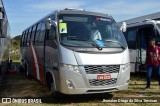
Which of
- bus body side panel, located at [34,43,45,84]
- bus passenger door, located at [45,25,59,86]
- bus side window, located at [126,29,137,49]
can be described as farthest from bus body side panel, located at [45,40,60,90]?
bus side window, located at [126,29,137,49]

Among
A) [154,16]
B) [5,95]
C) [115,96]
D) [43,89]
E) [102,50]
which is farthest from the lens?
[154,16]

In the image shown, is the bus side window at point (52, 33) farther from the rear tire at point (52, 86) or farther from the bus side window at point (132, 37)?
the bus side window at point (132, 37)

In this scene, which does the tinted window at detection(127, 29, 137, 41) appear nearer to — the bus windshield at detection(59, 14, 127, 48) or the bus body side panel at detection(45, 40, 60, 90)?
the bus windshield at detection(59, 14, 127, 48)

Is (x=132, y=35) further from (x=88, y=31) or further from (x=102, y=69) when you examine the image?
(x=102, y=69)

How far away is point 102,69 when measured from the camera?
28.8ft

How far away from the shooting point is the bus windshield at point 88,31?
9.05 meters

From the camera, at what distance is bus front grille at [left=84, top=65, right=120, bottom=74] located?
8.66 m

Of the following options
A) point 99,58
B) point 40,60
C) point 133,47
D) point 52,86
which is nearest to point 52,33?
point 52,86

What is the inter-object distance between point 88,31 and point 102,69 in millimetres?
1324

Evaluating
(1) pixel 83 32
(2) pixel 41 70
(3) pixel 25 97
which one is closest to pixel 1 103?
(3) pixel 25 97

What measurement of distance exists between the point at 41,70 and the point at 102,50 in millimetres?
3244

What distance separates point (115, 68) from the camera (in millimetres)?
9031

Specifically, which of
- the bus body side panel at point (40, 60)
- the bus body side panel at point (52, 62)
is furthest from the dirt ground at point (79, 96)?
the bus body side panel at point (52, 62)

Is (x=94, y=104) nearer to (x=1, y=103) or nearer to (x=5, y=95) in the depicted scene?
(x=1, y=103)
